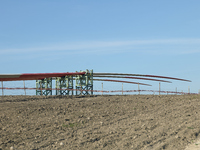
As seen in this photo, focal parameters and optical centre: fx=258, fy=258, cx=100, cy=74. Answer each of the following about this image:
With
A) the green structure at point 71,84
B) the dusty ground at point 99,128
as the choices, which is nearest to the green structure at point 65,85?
the green structure at point 71,84

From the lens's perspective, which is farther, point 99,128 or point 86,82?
point 86,82

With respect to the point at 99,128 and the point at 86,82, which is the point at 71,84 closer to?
the point at 86,82

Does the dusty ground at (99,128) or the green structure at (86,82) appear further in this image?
the green structure at (86,82)

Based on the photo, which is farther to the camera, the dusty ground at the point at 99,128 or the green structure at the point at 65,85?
the green structure at the point at 65,85

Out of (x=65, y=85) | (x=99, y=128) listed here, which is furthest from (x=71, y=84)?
(x=99, y=128)

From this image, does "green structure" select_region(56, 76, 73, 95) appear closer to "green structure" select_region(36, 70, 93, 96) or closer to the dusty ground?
"green structure" select_region(36, 70, 93, 96)

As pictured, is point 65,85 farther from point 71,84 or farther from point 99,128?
point 99,128

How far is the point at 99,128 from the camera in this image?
9977mm

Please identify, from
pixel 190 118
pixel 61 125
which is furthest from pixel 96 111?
pixel 190 118

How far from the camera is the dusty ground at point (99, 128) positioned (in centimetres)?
823

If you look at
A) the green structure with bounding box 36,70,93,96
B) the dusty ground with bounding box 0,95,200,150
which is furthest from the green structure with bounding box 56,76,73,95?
the dusty ground with bounding box 0,95,200,150

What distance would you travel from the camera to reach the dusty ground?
823 cm

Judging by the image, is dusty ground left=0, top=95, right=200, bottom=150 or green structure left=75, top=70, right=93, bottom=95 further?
green structure left=75, top=70, right=93, bottom=95

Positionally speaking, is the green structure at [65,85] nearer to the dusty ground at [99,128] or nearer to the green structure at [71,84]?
the green structure at [71,84]
